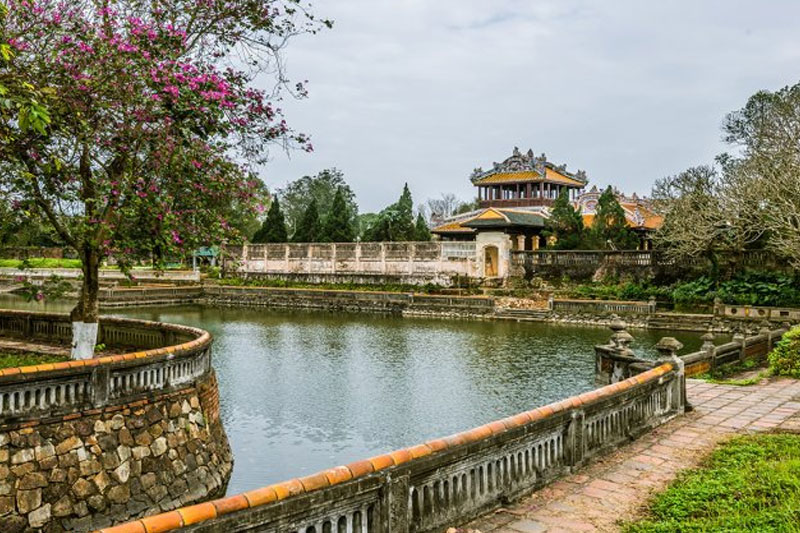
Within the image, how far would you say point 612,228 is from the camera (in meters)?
37.7

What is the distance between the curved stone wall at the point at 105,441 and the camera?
6.38 meters

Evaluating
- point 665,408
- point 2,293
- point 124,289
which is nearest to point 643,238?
point 124,289

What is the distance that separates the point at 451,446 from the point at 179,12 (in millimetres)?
8039

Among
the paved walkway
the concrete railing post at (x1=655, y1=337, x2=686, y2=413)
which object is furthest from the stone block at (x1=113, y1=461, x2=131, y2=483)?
the concrete railing post at (x1=655, y1=337, x2=686, y2=413)

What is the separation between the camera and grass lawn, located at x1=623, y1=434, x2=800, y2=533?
4387 mm

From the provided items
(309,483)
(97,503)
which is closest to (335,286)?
(97,503)

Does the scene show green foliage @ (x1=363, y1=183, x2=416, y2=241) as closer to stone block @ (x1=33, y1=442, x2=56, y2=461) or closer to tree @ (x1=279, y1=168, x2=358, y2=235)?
tree @ (x1=279, y1=168, x2=358, y2=235)

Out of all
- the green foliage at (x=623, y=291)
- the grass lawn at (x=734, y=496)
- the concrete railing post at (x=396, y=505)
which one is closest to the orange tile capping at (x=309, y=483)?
the concrete railing post at (x=396, y=505)

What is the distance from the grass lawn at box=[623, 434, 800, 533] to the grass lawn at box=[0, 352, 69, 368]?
362 inches

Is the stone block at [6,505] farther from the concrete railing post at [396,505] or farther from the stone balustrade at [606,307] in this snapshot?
the stone balustrade at [606,307]

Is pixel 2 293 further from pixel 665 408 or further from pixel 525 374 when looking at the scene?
pixel 665 408

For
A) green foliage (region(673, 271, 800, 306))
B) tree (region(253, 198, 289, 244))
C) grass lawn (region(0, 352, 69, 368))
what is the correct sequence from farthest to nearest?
tree (region(253, 198, 289, 244))
green foliage (region(673, 271, 800, 306))
grass lawn (region(0, 352, 69, 368))

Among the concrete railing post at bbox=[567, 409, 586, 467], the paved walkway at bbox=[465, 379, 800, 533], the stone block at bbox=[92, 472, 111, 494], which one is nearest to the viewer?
the paved walkway at bbox=[465, 379, 800, 533]

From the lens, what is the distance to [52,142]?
28.6 feet
